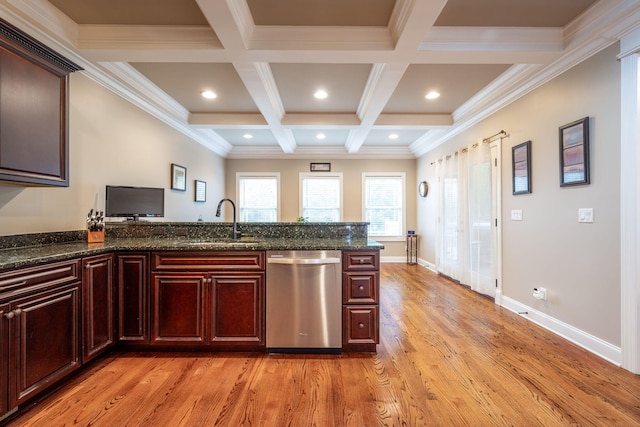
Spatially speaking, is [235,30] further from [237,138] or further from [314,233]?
[237,138]

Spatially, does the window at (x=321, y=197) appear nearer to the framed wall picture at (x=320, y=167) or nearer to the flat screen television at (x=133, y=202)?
the framed wall picture at (x=320, y=167)

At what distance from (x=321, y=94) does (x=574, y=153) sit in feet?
8.96

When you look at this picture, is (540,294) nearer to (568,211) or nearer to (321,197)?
(568,211)

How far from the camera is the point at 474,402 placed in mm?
1765

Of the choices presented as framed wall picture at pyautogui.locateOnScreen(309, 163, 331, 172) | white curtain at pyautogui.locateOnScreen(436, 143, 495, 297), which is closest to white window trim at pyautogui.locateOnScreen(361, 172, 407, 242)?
framed wall picture at pyautogui.locateOnScreen(309, 163, 331, 172)

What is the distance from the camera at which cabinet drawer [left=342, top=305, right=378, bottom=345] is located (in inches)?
93.2

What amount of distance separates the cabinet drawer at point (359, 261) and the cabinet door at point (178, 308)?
1132 mm

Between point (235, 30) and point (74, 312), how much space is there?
2.30 m

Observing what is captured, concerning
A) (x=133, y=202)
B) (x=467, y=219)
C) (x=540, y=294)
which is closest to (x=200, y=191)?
(x=133, y=202)

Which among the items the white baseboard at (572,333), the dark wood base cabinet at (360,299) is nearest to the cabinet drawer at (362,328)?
the dark wood base cabinet at (360,299)

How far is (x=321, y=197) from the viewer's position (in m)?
6.88

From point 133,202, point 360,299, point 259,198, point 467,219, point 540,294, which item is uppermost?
point 259,198

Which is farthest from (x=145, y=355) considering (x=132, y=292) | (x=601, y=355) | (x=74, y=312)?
(x=601, y=355)

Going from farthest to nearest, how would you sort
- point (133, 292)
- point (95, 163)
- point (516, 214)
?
point (516, 214) < point (95, 163) < point (133, 292)
